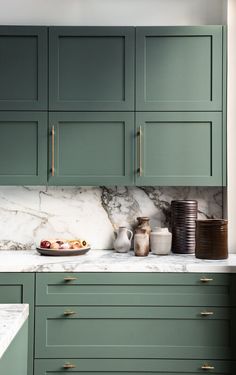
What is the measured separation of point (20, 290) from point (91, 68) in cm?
152

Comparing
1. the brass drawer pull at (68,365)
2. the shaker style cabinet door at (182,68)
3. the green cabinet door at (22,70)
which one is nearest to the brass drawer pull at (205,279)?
the brass drawer pull at (68,365)

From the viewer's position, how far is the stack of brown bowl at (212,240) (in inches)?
124

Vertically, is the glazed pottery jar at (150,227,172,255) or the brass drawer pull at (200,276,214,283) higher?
the glazed pottery jar at (150,227,172,255)

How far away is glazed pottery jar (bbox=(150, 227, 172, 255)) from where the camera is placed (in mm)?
3334

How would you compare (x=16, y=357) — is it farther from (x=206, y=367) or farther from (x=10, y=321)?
(x=206, y=367)

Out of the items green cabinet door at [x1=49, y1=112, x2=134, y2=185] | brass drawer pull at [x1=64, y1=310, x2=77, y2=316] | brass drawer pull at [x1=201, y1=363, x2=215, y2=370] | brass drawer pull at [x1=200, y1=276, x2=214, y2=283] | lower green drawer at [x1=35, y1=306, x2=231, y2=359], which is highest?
green cabinet door at [x1=49, y1=112, x2=134, y2=185]

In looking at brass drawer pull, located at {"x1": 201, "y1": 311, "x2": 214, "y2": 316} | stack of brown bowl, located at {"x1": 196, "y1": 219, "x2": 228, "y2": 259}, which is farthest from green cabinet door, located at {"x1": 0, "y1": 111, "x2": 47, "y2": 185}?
brass drawer pull, located at {"x1": 201, "y1": 311, "x2": 214, "y2": 316}

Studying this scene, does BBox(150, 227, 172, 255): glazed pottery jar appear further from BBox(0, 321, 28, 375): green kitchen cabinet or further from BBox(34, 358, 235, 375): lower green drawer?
BBox(0, 321, 28, 375): green kitchen cabinet

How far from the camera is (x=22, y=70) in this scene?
10.8ft

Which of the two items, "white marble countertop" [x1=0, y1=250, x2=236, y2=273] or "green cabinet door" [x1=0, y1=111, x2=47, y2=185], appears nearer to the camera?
"white marble countertop" [x1=0, y1=250, x2=236, y2=273]

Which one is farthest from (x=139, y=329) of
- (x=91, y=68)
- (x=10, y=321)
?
(x=91, y=68)

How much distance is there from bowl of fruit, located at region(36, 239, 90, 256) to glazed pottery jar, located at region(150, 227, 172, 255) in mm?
455

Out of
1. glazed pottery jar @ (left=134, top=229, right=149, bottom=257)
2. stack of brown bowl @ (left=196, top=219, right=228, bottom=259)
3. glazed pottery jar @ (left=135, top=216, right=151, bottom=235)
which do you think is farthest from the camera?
glazed pottery jar @ (left=135, top=216, right=151, bottom=235)

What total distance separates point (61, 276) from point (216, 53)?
5.88 feet
